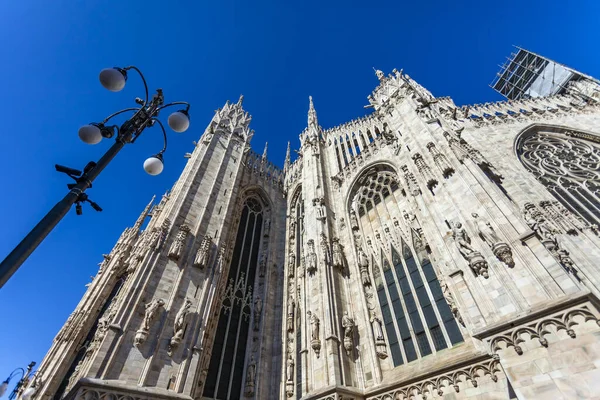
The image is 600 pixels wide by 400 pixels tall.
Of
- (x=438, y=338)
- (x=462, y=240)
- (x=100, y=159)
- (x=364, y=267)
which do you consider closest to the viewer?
(x=100, y=159)

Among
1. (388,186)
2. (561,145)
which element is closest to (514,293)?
(388,186)

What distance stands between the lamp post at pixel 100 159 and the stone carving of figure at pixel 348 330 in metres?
9.45

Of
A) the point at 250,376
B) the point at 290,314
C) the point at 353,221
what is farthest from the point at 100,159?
the point at 353,221

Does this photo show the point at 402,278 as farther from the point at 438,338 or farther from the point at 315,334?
the point at 315,334

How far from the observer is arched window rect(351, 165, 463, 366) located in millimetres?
11000

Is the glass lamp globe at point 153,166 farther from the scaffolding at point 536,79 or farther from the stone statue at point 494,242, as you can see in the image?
the scaffolding at point 536,79

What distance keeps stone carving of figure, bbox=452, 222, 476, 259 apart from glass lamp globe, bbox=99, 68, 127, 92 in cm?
1002

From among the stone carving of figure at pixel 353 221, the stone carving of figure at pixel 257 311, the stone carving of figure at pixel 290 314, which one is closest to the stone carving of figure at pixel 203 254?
the stone carving of figure at pixel 257 311

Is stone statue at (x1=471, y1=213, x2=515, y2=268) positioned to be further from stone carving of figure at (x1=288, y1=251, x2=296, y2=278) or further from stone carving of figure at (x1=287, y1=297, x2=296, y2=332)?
stone carving of figure at (x1=288, y1=251, x2=296, y2=278)

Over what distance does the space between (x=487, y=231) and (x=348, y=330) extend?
639 centimetres

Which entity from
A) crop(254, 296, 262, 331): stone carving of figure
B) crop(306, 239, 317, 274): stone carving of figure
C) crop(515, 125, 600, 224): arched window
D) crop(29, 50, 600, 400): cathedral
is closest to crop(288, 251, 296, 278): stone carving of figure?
crop(29, 50, 600, 400): cathedral

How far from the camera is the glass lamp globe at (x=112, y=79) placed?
18.0 ft

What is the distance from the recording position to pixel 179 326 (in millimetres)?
12523

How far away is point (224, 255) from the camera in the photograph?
16516 mm
